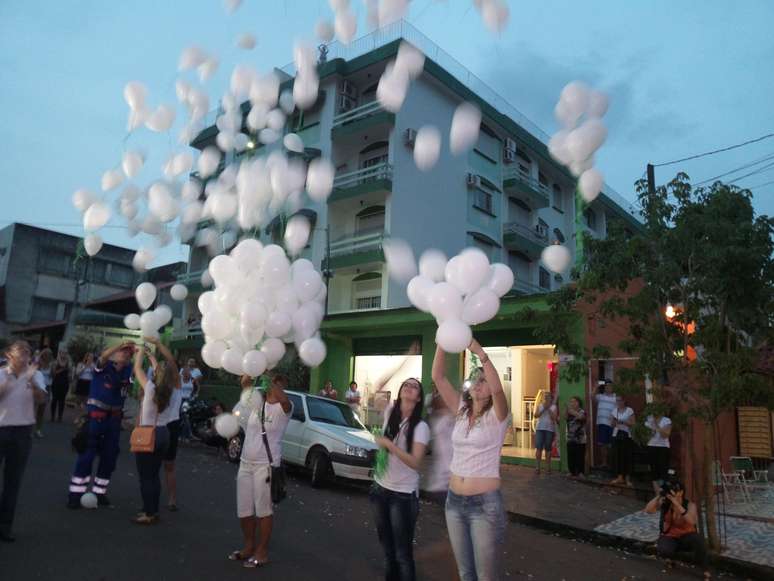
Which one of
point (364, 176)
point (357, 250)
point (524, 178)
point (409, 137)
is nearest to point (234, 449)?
point (357, 250)

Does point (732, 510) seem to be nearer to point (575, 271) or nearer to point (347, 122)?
point (575, 271)

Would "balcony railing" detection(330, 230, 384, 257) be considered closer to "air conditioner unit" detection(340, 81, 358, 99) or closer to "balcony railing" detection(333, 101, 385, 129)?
"balcony railing" detection(333, 101, 385, 129)

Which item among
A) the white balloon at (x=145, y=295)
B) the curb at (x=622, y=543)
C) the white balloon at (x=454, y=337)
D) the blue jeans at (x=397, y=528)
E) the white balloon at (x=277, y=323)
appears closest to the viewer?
the white balloon at (x=454, y=337)

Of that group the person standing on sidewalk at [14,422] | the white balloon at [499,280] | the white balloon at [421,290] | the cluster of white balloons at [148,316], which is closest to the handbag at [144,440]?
the person standing on sidewalk at [14,422]

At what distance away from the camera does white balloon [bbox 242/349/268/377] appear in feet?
18.7

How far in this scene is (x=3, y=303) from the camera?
128 feet

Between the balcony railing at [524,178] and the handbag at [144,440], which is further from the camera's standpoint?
the balcony railing at [524,178]

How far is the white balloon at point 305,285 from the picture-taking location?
5953 millimetres

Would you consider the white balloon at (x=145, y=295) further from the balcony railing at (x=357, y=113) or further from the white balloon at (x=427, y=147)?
the balcony railing at (x=357, y=113)

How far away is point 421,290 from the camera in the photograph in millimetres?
4191

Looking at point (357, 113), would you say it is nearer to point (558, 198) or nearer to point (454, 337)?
point (558, 198)

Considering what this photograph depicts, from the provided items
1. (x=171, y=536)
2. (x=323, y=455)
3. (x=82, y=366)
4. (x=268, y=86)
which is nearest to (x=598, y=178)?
(x=268, y=86)

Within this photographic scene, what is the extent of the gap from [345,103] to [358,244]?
5.77 metres

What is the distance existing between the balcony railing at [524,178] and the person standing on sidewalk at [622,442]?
16311 millimetres
